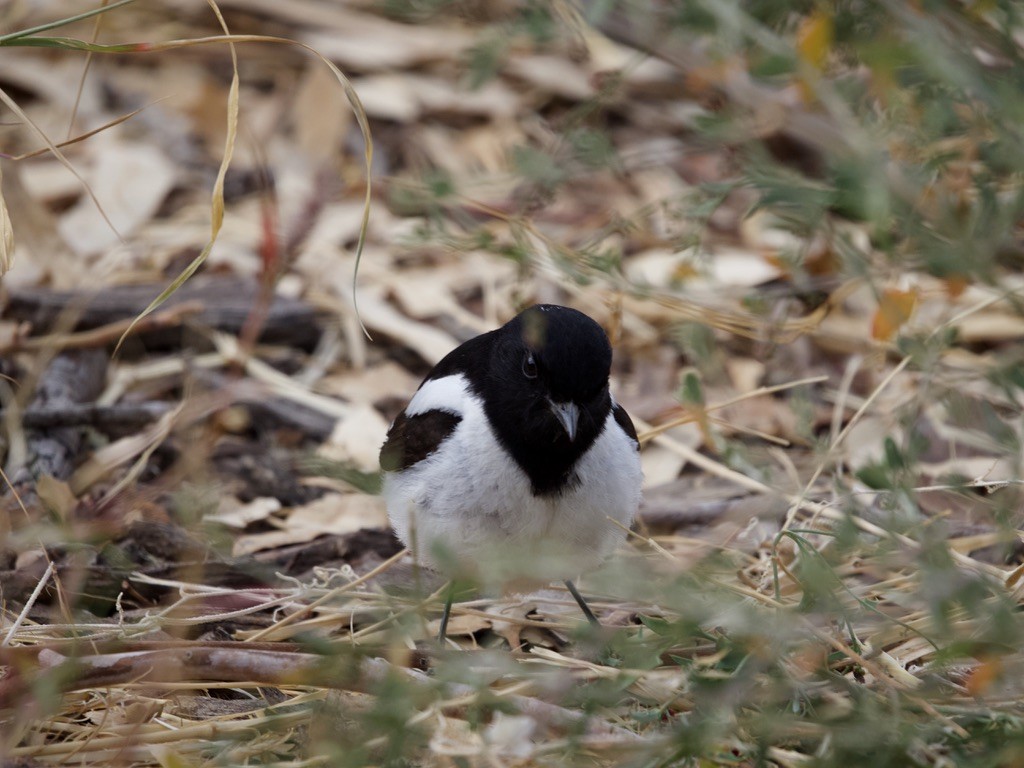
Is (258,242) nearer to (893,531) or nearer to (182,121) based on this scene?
(182,121)

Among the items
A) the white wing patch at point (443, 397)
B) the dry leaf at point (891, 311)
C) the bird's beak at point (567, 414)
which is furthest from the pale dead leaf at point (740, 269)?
the bird's beak at point (567, 414)

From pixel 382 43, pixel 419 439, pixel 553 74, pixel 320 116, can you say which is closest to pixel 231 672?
pixel 419 439

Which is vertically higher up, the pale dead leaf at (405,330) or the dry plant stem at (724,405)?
the dry plant stem at (724,405)

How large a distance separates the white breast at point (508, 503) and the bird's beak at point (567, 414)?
0.57ft

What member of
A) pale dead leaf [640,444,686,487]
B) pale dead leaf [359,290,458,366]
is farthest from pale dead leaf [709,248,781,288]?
pale dead leaf [359,290,458,366]

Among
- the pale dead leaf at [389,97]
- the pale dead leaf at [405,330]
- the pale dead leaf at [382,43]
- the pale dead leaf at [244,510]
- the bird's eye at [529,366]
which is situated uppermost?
the bird's eye at [529,366]

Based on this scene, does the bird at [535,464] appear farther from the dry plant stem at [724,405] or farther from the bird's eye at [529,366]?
the dry plant stem at [724,405]

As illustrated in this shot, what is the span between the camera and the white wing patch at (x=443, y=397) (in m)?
3.93

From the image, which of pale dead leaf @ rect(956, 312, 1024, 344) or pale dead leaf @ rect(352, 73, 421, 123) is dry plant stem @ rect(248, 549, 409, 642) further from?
pale dead leaf @ rect(352, 73, 421, 123)

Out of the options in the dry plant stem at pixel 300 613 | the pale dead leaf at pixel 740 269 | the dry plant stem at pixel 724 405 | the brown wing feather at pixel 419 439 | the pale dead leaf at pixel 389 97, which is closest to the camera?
the dry plant stem at pixel 300 613

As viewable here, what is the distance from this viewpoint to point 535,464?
3646 millimetres

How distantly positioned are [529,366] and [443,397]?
411 mm

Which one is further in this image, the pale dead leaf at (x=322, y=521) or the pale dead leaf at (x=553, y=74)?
the pale dead leaf at (x=553, y=74)

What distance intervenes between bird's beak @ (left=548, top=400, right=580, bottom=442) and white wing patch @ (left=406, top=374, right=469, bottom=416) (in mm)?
392
